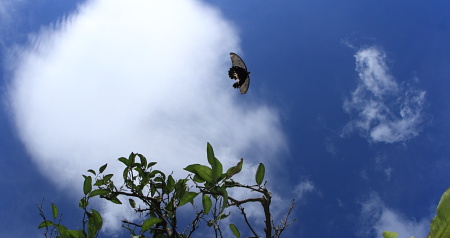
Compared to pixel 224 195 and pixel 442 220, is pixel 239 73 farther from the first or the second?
pixel 442 220

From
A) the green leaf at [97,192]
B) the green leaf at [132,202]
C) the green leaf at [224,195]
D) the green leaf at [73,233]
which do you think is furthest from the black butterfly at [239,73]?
the green leaf at [224,195]

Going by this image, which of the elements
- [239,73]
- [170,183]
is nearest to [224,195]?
[170,183]

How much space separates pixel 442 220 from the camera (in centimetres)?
85

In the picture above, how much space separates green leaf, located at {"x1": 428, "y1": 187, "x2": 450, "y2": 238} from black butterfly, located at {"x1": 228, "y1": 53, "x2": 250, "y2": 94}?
444 cm

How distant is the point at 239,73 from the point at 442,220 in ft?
14.9

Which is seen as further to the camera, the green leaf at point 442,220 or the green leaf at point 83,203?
the green leaf at point 83,203

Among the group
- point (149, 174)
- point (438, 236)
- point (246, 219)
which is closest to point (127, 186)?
point (149, 174)

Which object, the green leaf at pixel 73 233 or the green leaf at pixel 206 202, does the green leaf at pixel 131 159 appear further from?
the green leaf at pixel 206 202

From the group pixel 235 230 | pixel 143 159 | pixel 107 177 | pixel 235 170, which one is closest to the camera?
pixel 235 170

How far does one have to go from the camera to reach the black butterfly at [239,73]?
524 centimetres

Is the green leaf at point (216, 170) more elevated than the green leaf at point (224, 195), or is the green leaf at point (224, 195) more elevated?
the green leaf at point (216, 170)

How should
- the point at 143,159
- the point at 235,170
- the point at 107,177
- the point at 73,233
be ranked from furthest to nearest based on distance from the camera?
the point at 143,159, the point at 107,177, the point at 73,233, the point at 235,170

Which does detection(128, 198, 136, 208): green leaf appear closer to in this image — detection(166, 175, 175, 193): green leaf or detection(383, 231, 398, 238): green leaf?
detection(166, 175, 175, 193): green leaf

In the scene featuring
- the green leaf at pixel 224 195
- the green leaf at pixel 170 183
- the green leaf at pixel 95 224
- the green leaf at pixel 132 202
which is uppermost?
the green leaf at pixel 132 202
